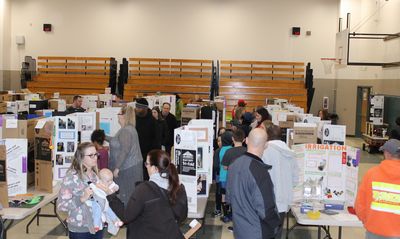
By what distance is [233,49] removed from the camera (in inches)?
766

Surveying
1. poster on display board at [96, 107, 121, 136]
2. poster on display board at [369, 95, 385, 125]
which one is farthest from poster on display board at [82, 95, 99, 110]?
poster on display board at [369, 95, 385, 125]

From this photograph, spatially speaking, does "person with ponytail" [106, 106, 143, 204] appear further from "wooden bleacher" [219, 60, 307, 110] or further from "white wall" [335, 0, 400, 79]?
"wooden bleacher" [219, 60, 307, 110]

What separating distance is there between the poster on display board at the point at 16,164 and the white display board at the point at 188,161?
5.16 feet

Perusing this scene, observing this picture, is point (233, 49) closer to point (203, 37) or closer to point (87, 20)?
point (203, 37)

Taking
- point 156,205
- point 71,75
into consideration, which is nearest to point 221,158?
point 156,205

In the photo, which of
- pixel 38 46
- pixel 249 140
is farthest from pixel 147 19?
pixel 249 140

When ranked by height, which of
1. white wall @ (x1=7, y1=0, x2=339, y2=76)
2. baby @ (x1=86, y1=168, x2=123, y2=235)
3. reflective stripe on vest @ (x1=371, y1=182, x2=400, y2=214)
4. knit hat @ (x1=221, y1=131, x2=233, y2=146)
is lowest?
baby @ (x1=86, y1=168, x2=123, y2=235)

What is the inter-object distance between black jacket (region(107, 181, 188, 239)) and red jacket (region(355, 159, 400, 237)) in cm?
152

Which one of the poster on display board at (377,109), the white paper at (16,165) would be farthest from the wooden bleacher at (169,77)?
the white paper at (16,165)

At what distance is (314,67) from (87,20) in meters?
10.1

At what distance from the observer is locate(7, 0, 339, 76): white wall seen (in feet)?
63.4

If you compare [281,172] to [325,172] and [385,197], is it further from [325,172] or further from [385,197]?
[385,197]

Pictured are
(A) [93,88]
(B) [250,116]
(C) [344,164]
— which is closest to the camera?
(C) [344,164]

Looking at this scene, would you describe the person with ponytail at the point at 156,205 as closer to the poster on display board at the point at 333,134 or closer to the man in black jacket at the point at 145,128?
the poster on display board at the point at 333,134
